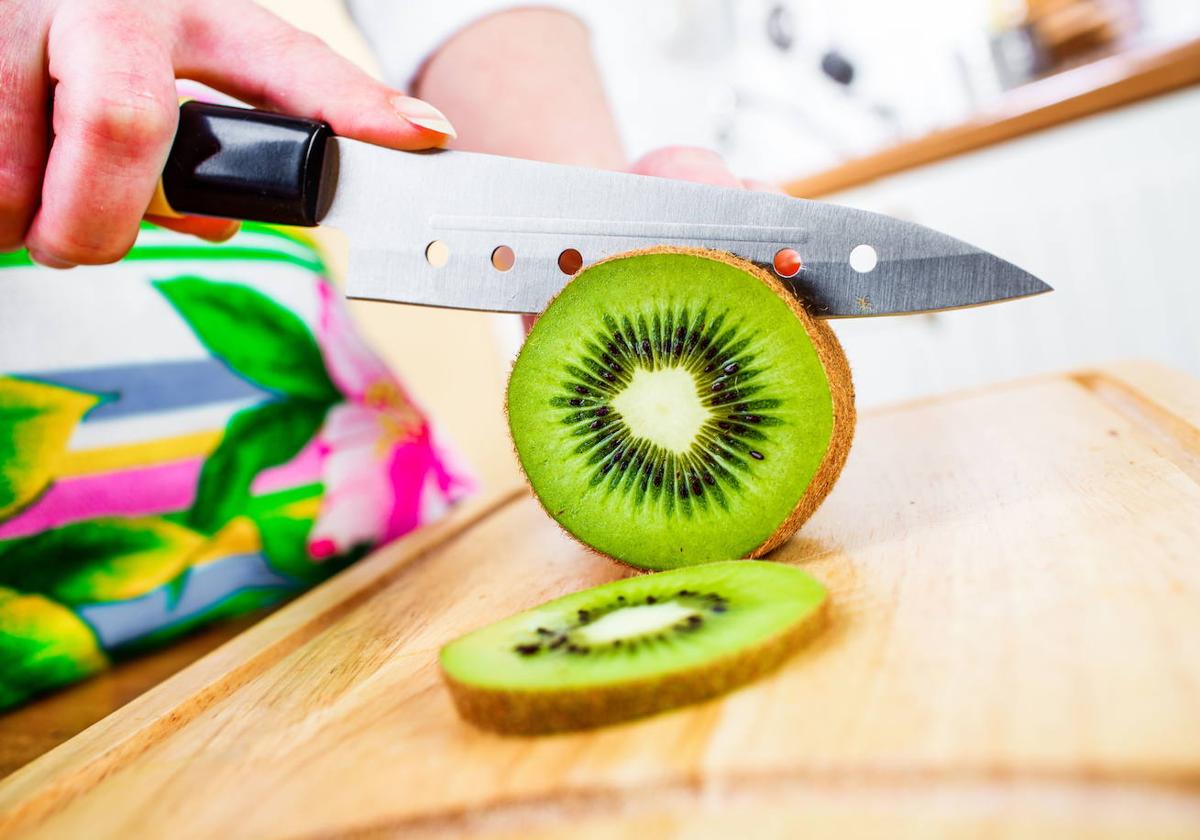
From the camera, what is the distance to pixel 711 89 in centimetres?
306

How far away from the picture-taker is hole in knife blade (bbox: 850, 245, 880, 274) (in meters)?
0.88

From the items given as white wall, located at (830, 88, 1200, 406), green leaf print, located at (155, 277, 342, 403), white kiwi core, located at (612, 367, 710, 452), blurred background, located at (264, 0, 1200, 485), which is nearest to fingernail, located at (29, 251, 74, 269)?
green leaf print, located at (155, 277, 342, 403)

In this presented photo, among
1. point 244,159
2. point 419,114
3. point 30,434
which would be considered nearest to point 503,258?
point 419,114

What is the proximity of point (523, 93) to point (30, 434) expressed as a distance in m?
0.81

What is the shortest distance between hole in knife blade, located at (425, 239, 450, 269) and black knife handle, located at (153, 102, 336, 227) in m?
0.13

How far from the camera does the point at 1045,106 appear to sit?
7.15 ft

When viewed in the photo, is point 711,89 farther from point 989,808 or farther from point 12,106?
point 989,808

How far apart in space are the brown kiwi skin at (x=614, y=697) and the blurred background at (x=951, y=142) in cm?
179

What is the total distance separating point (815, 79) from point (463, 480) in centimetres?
199

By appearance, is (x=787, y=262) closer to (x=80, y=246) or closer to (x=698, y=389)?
(x=698, y=389)

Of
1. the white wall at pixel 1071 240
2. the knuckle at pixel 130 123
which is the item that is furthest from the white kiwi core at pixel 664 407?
the white wall at pixel 1071 240

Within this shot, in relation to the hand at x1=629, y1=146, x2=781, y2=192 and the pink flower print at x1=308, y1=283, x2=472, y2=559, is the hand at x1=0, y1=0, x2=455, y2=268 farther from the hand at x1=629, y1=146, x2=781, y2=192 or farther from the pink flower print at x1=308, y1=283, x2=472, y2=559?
the pink flower print at x1=308, y1=283, x2=472, y2=559

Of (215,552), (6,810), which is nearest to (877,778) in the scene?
(6,810)

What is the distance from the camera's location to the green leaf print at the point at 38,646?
1.06 metres
